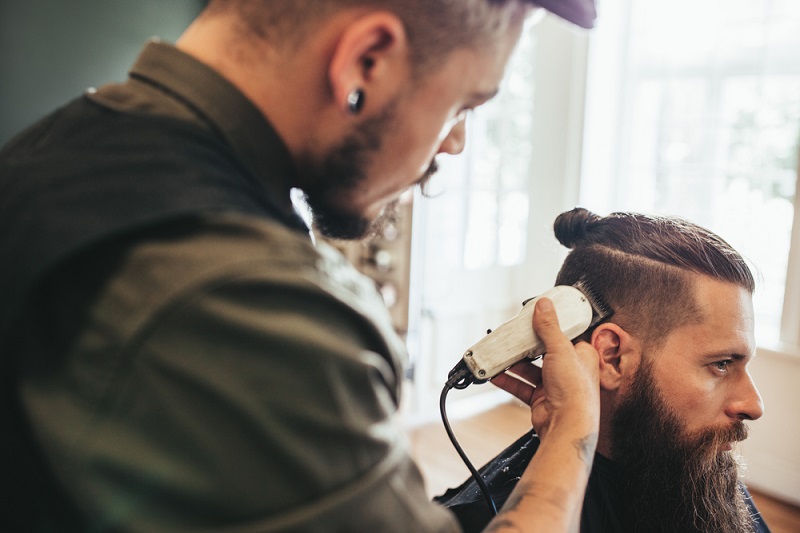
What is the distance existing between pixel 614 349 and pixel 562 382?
35cm

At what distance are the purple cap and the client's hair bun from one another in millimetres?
729

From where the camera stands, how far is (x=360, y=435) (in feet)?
1.56

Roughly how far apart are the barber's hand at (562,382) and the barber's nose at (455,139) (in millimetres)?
423

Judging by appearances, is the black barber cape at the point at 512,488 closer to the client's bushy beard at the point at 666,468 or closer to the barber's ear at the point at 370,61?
the client's bushy beard at the point at 666,468

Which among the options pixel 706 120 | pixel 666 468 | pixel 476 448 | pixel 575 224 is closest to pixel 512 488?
pixel 666 468

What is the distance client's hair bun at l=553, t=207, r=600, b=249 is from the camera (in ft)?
4.65

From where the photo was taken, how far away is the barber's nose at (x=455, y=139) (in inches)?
31.3

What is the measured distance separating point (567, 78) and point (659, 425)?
3110 mm

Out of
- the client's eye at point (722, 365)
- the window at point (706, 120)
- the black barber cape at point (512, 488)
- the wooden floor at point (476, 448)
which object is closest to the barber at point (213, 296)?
the black barber cape at point (512, 488)

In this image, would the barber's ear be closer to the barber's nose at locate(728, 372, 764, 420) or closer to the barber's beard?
the barber's beard

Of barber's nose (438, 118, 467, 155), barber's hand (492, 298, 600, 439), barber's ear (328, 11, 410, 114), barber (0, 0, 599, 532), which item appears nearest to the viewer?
barber (0, 0, 599, 532)

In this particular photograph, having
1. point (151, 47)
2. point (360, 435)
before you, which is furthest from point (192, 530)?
point (151, 47)

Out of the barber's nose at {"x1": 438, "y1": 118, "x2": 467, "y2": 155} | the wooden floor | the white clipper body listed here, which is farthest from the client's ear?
the wooden floor

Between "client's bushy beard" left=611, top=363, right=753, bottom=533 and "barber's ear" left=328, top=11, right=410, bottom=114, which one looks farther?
"client's bushy beard" left=611, top=363, right=753, bottom=533
